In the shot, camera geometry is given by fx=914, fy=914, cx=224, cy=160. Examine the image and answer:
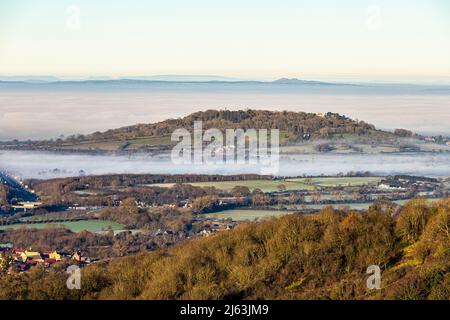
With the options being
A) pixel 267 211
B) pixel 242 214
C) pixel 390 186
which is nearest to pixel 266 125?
pixel 390 186

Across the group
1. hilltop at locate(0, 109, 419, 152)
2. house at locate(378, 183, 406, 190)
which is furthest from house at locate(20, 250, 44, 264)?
hilltop at locate(0, 109, 419, 152)

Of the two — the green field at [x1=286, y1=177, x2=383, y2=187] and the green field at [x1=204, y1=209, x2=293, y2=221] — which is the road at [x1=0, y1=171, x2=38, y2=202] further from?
the green field at [x1=286, y1=177, x2=383, y2=187]

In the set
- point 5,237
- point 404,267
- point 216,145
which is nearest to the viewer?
point 404,267

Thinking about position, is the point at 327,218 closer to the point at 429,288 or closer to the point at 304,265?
the point at 304,265

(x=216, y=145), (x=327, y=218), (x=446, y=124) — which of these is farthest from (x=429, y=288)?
(x=446, y=124)

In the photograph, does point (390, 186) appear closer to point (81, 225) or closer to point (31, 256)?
point (81, 225)

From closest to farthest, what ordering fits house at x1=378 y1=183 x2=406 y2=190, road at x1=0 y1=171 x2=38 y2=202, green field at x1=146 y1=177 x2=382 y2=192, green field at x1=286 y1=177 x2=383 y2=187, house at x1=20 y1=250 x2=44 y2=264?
1. house at x1=20 y1=250 x2=44 y2=264
2. road at x1=0 y1=171 x2=38 y2=202
3. house at x1=378 y1=183 x2=406 y2=190
4. green field at x1=146 y1=177 x2=382 y2=192
5. green field at x1=286 y1=177 x2=383 y2=187
